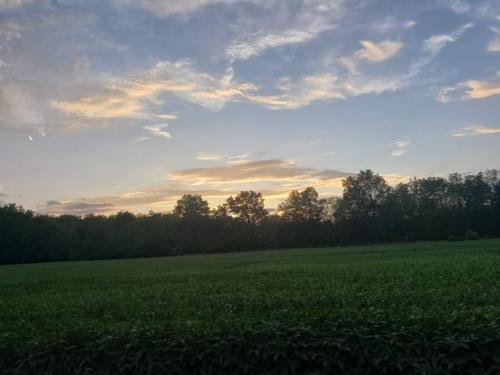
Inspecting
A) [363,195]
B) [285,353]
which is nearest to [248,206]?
[363,195]

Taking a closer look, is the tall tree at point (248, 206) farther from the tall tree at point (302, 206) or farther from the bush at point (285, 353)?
the bush at point (285, 353)

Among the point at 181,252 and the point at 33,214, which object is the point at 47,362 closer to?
the point at 181,252

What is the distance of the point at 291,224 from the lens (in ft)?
353

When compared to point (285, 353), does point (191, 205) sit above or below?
above

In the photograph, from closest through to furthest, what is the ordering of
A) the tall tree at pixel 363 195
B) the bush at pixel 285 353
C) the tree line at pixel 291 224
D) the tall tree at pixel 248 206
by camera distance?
1. the bush at pixel 285 353
2. the tree line at pixel 291 224
3. the tall tree at pixel 363 195
4. the tall tree at pixel 248 206

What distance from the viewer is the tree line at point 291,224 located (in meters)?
95.6

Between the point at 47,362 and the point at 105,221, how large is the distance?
117 m

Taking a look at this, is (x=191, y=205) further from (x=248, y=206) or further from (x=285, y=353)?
(x=285, y=353)

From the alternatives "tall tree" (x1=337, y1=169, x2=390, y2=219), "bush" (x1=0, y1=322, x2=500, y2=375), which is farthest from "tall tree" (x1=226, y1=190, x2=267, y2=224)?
"bush" (x1=0, y1=322, x2=500, y2=375)

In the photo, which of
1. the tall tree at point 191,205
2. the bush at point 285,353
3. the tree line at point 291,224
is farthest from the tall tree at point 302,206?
the bush at point 285,353

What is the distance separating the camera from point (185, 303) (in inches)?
547

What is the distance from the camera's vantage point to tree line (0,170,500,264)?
95625 millimetres

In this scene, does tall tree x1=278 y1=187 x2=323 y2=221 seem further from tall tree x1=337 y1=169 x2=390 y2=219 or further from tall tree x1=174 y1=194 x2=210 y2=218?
tall tree x1=174 y1=194 x2=210 y2=218

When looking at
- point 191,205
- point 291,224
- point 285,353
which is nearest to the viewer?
point 285,353
